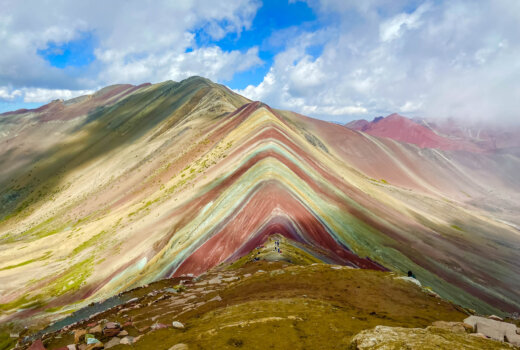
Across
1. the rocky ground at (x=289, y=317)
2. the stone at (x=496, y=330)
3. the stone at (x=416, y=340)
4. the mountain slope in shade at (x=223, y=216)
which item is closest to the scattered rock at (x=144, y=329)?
the rocky ground at (x=289, y=317)

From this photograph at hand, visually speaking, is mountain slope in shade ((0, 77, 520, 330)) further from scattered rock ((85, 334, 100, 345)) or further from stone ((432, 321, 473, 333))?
scattered rock ((85, 334, 100, 345))

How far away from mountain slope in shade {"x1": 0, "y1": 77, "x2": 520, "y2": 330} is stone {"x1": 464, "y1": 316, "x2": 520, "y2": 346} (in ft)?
40.0

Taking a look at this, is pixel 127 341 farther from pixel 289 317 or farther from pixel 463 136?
pixel 463 136

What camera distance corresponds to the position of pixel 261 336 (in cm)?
761

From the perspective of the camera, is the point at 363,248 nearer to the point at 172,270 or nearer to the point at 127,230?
the point at 172,270

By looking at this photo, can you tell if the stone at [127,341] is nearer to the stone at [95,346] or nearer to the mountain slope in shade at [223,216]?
the stone at [95,346]

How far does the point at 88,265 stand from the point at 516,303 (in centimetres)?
5011

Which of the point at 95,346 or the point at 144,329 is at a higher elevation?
the point at 95,346

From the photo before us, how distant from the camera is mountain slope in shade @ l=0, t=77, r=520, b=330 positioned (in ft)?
84.6

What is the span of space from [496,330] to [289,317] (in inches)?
206

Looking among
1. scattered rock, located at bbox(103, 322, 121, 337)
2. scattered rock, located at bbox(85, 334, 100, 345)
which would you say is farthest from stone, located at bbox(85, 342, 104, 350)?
scattered rock, located at bbox(103, 322, 121, 337)

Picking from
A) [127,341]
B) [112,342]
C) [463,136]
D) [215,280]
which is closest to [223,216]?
[215,280]

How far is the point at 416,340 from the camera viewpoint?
20.1 ft

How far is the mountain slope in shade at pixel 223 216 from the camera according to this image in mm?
25781
